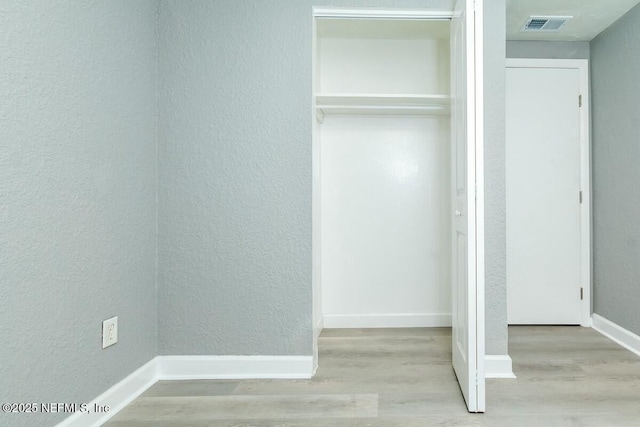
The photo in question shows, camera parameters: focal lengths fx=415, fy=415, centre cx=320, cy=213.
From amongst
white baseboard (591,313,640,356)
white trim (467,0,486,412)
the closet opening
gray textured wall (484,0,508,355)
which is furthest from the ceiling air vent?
white baseboard (591,313,640,356)

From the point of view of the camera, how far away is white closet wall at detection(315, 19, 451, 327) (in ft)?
10.3

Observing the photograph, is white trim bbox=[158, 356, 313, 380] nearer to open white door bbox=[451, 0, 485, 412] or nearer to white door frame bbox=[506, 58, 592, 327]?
open white door bbox=[451, 0, 485, 412]

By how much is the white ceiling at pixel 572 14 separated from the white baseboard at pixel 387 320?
2.15 m

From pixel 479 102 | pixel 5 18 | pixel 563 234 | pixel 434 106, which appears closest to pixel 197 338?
pixel 5 18

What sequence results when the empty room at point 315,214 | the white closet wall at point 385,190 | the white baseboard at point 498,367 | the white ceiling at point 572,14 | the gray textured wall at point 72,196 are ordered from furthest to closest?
the white closet wall at point 385,190 → the white ceiling at point 572,14 → the white baseboard at point 498,367 → the empty room at point 315,214 → the gray textured wall at point 72,196

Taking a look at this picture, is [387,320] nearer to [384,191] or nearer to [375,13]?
[384,191]

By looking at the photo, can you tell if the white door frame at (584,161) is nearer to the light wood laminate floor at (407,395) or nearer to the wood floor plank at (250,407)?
the light wood laminate floor at (407,395)

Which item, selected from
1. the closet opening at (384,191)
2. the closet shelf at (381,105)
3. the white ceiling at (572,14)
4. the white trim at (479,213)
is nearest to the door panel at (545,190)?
the white ceiling at (572,14)

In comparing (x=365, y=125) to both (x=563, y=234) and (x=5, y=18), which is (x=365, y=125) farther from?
(x=5, y=18)

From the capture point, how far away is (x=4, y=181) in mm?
1307

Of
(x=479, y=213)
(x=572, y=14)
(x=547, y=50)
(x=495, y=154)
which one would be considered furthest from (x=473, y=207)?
(x=547, y=50)

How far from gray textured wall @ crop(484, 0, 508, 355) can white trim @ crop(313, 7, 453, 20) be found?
26cm

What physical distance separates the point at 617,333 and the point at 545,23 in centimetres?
220

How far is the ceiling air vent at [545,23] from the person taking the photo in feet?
9.21
